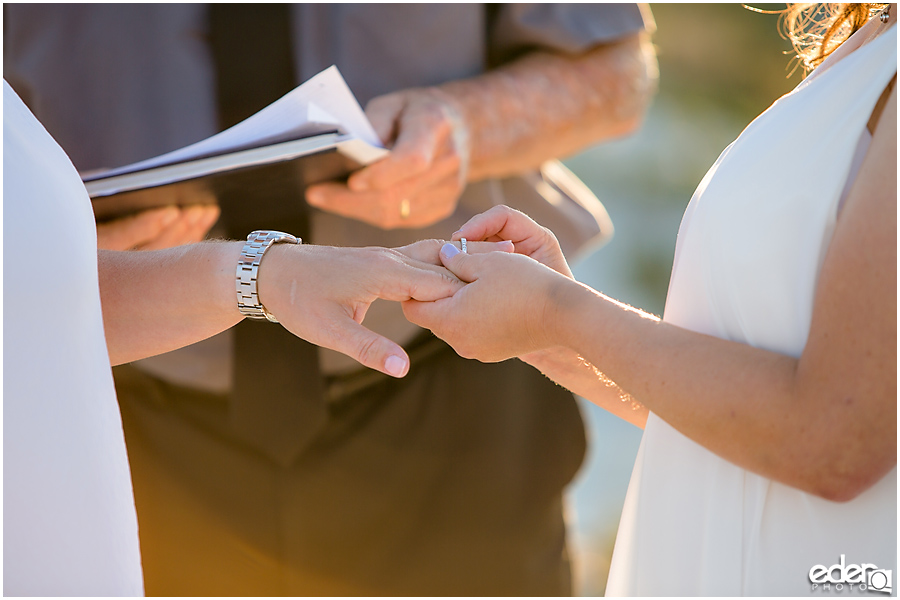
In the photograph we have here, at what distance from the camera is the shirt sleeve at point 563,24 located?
1783mm

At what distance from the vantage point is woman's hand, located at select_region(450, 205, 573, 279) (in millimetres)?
1139

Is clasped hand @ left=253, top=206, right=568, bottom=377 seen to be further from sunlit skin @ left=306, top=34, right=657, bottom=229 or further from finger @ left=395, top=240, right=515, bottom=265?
sunlit skin @ left=306, top=34, right=657, bottom=229

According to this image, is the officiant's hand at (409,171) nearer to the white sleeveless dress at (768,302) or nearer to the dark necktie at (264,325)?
the dark necktie at (264,325)

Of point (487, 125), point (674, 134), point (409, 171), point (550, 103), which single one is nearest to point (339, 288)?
point (409, 171)

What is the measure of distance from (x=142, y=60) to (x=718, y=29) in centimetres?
680

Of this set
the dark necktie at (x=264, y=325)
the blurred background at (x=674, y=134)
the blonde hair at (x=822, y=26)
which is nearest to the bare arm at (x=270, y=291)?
the dark necktie at (x=264, y=325)

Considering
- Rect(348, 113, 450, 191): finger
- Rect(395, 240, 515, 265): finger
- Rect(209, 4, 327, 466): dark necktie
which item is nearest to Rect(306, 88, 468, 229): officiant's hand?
Rect(348, 113, 450, 191): finger

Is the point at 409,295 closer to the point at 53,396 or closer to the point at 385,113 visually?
the point at 53,396

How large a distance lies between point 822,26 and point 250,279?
3.29 ft

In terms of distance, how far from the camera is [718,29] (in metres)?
7.21

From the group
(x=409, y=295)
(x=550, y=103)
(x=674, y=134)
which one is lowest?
(x=409, y=295)

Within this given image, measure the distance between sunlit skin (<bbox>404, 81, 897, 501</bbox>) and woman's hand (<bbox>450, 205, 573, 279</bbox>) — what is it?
0.21 m

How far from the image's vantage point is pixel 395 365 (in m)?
0.98

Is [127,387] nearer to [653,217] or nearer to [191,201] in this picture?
[191,201]
